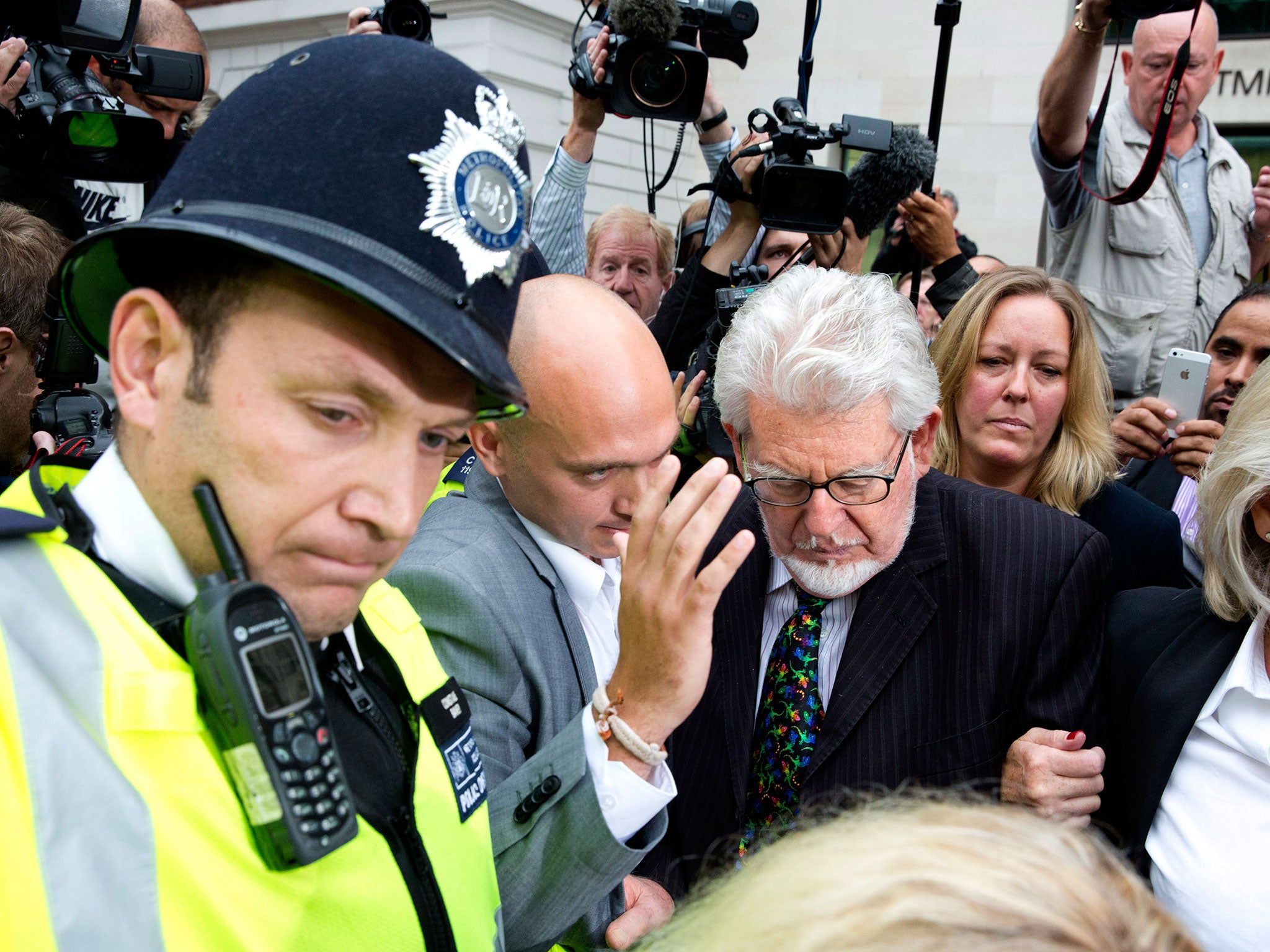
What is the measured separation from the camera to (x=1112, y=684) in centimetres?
215

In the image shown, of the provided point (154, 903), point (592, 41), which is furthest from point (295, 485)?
point (592, 41)

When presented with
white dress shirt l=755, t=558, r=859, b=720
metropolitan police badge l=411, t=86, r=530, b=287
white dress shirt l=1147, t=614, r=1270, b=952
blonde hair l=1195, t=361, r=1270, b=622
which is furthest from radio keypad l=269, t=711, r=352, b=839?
blonde hair l=1195, t=361, r=1270, b=622

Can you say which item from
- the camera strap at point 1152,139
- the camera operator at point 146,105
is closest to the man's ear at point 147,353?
the camera operator at point 146,105

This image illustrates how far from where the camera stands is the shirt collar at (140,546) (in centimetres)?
97

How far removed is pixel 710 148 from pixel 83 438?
2649 mm

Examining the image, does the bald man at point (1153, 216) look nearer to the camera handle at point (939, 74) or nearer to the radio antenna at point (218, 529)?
the camera handle at point (939, 74)

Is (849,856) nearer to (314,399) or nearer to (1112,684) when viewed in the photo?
(314,399)

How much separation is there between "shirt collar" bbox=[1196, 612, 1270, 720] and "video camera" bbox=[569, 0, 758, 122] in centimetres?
230

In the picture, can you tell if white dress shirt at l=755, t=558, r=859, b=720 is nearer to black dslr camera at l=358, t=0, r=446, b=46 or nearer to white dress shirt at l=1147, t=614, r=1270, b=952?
white dress shirt at l=1147, t=614, r=1270, b=952

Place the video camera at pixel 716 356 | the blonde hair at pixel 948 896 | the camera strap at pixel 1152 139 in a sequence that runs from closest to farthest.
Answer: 1. the blonde hair at pixel 948 896
2. the video camera at pixel 716 356
3. the camera strap at pixel 1152 139

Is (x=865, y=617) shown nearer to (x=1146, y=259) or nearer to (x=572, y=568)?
(x=572, y=568)

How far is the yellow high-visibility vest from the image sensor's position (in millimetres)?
795

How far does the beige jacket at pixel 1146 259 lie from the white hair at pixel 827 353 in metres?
2.07

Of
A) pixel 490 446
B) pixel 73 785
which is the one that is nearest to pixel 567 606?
pixel 490 446
